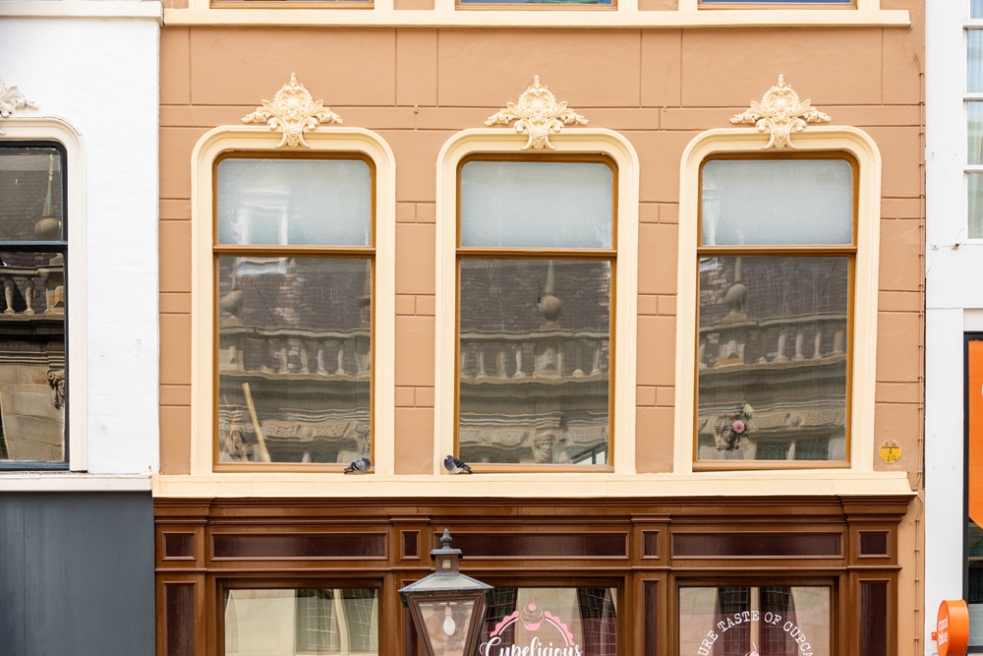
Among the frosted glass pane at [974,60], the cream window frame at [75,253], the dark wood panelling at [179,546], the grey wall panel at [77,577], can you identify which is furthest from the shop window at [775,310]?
the cream window frame at [75,253]

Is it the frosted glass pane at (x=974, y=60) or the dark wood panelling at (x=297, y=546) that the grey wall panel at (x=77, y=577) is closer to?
the dark wood panelling at (x=297, y=546)

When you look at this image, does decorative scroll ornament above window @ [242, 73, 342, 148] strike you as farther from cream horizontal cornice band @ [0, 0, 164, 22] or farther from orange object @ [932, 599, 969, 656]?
orange object @ [932, 599, 969, 656]

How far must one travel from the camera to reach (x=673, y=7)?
6926 millimetres

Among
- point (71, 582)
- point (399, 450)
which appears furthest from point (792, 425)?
point (71, 582)

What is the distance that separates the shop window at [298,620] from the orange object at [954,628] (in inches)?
161

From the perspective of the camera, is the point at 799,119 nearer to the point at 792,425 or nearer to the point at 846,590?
the point at 792,425

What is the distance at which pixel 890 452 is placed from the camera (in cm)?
688

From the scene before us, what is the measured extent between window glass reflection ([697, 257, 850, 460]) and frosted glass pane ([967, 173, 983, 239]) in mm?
1027

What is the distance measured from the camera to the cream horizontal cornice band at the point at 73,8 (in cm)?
673

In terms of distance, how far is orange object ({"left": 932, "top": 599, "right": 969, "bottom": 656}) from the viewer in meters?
6.55

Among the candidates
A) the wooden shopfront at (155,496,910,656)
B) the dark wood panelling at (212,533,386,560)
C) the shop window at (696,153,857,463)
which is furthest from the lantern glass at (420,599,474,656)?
the shop window at (696,153,857,463)

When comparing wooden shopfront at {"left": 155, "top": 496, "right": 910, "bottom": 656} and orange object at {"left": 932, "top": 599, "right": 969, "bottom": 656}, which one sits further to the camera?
wooden shopfront at {"left": 155, "top": 496, "right": 910, "bottom": 656}

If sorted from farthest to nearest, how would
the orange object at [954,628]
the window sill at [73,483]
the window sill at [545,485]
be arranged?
the window sill at [545,485] → the window sill at [73,483] → the orange object at [954,628]

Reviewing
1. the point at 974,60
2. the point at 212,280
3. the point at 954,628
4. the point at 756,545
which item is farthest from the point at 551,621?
the point at 974,60
